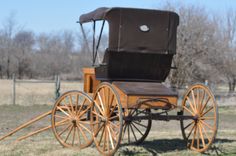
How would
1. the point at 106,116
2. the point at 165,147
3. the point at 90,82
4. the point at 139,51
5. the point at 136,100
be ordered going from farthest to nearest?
1. the point at 90,82
2. the point at 165,147
3. the point at 139,51
4. the point at 106,116
5. the point at 136,100

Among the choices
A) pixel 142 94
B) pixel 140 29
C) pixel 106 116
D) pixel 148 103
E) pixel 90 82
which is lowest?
pixel 106 116

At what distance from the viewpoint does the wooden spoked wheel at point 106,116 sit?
308 inches

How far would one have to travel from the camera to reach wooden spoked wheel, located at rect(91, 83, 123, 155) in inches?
308

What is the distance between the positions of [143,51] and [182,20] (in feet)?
75.0

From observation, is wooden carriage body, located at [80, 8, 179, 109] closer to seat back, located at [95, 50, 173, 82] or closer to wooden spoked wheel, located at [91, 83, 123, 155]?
seat back, located at [95, 50, 173, 82]

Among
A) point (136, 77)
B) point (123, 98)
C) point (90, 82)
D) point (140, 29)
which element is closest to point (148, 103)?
point (123, 98)

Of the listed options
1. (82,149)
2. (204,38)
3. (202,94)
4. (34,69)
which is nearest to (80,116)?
(82,149)

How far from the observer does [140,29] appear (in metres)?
8.68

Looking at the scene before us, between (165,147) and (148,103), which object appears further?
(165,147)

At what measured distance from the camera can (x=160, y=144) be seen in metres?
9.73

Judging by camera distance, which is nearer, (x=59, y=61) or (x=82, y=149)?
(x=82, y=149)

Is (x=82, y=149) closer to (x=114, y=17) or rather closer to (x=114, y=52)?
(x=114, y=52)

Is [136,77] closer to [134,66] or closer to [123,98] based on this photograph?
[134,66]

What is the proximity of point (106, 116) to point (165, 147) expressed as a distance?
184cm
